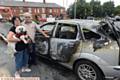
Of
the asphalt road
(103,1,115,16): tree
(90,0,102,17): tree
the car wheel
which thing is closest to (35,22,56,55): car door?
the asphalt road

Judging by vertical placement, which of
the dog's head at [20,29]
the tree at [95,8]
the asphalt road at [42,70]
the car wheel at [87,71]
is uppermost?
the dog's head at [20,29]

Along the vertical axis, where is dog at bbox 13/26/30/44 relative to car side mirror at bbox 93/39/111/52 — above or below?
above

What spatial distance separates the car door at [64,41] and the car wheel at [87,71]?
0.33 m

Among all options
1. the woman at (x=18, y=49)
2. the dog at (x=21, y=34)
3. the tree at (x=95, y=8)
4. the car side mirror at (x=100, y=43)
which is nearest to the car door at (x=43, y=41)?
the woman at (x=18, y=49)

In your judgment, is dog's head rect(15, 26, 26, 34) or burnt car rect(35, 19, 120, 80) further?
dog's head rect(15, 26, 26, 34)

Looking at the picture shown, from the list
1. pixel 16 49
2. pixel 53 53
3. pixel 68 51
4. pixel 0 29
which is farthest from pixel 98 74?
pixel 0 29

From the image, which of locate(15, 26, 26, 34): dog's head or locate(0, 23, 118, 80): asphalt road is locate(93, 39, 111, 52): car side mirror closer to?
locate(0, 23, 118, 80): asphalt road

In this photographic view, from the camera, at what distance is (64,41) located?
20.8ft

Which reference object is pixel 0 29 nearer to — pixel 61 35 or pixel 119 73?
pixel 61 35

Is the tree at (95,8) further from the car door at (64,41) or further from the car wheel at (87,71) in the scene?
the car wheel at (87,71)

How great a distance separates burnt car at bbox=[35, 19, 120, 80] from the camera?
5562mm

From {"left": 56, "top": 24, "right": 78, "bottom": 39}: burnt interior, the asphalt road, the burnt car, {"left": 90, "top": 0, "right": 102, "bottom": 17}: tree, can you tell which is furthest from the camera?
{"left": 90, "top": 0, "right": 102, "bottom": 17}: tree

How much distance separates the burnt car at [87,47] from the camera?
556 cm

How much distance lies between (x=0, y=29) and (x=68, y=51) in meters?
4.63
